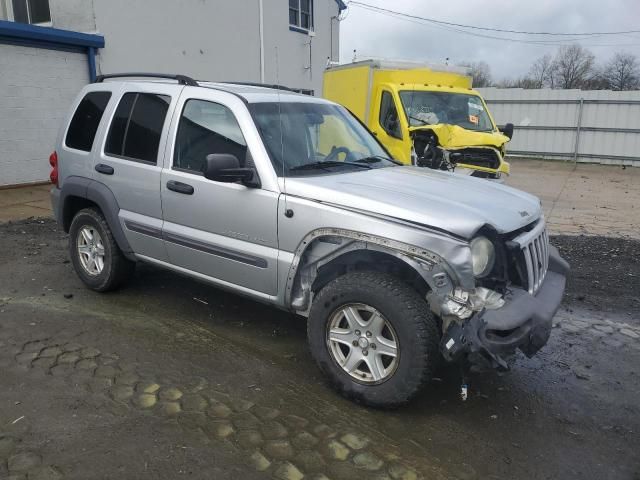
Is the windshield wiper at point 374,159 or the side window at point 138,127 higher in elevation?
the side window at point 138,127

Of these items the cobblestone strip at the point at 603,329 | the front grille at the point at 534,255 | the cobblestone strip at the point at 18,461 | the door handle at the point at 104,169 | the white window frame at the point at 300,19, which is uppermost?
the white window frame at the point at 300,19

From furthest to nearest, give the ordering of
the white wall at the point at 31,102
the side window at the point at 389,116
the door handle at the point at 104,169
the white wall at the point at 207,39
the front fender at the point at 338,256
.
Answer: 1. the white wall at the point at 207,39
2. the white wall at the point at 31,102
3. the side window at the point at 389,116
4. the door handle at the point at 104,169
5. the front fender at the point at 338,256

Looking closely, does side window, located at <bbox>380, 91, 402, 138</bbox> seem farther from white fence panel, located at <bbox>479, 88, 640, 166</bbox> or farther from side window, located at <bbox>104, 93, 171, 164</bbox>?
white fence panel, located at <bbox>479, 88, 640, 166</bbox>

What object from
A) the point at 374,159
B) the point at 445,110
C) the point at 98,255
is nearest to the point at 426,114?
the point at 445,110

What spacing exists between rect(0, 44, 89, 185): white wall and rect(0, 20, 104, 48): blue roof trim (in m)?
0.19

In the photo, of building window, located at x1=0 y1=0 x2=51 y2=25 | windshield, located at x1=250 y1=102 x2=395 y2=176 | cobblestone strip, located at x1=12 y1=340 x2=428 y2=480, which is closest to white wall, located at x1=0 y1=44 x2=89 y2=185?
building window, located at x1=0 y1=0 x2=51 y2=25

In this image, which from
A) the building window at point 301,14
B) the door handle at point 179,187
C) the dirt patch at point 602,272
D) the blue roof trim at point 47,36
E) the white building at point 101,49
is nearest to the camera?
the door handle at point 179,187

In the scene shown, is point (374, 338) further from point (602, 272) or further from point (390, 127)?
point (390, 127)

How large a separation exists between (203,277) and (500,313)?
224 centimetres

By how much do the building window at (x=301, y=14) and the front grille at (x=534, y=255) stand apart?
16.1 meters

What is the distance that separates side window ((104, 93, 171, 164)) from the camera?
4.50m

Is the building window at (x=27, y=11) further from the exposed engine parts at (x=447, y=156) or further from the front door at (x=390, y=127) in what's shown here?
the exposed engine parts at (x=447, y=156)

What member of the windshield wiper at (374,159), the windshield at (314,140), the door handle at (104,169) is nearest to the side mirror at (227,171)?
the windshield at (314,140)

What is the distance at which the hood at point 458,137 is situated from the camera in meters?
8.48
